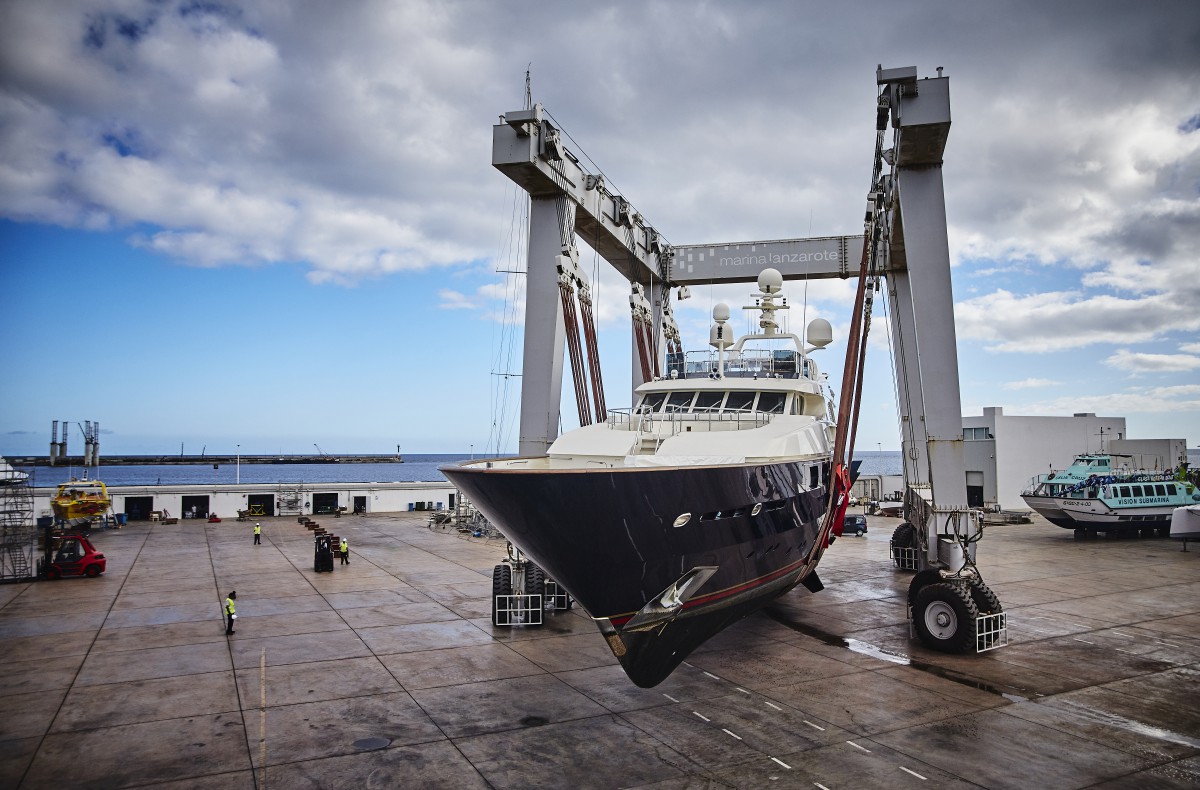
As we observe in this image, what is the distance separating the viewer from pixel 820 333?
2072 centimetres

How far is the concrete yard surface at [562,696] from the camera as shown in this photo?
852 centimetres

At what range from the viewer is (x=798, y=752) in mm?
9000

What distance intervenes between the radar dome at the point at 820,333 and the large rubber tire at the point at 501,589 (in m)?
11.0

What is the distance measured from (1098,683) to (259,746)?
1292 cm

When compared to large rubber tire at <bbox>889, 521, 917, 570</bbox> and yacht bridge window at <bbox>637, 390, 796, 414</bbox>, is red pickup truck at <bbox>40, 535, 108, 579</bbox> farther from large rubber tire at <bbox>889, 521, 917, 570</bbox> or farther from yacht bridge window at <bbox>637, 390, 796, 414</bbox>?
large rubber tire at <bbox>889, 521, 917, 570</bbox>

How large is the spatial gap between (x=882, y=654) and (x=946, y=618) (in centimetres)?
153

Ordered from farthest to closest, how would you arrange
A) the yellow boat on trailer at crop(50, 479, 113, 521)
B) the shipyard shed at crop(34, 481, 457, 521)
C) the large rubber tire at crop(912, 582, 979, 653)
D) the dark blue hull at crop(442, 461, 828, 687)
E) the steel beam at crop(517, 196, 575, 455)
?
the shipyard shed at crop(34, 481, 457, 521), the yellow boat on trailer at crop(50, 479, 113, 521), the steel beam at crop(517, 196, 575, 455), the large rubber tire at crop(912, 582, 979, 653), the dark blue hull at crop(442, 461, 828, 687)

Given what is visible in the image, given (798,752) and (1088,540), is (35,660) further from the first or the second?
(1088,540)

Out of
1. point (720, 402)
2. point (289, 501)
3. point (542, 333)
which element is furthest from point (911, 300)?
point (289, 501)

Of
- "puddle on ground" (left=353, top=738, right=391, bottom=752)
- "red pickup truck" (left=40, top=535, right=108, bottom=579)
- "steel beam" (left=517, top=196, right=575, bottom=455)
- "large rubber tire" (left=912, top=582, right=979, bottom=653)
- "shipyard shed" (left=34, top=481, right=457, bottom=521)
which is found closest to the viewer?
"puddle on ground" (left=353, top=738, right=391, bottom=752)

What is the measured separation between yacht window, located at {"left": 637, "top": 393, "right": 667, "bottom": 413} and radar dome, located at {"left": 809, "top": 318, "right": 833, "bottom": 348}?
6150mm

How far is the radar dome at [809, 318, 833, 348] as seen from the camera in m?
20.6

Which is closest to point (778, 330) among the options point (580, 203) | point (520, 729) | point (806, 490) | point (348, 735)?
point (580, 203)

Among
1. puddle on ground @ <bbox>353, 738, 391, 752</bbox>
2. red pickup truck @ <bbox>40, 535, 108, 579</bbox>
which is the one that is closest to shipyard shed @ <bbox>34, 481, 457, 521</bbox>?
red pickup truck @ <bbox>40, 535, 108, 579</bbox>
